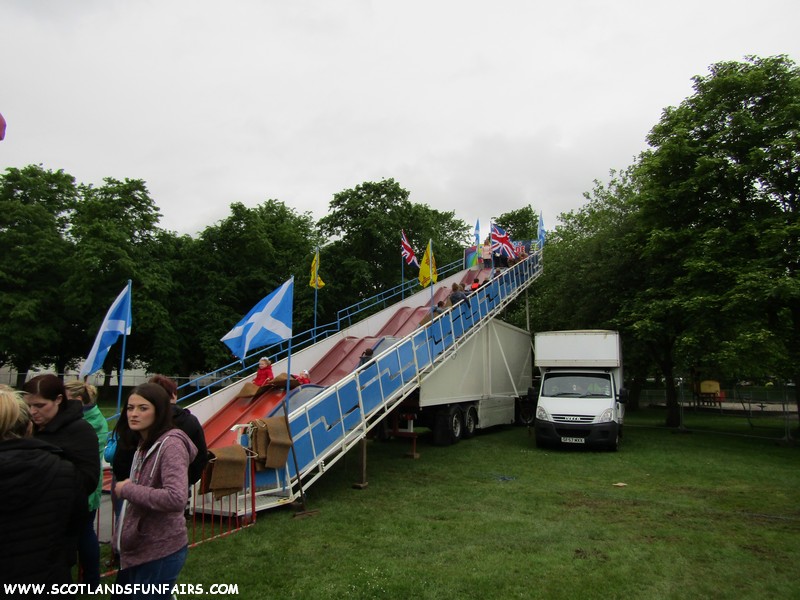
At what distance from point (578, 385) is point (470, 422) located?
332cm

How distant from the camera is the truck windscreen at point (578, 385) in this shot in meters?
14.4

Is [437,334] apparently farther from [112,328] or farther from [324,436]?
[112,328]

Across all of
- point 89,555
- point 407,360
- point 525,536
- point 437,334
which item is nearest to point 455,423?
point 437,334

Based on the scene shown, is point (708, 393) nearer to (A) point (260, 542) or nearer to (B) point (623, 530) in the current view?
(B) point (623, 530)

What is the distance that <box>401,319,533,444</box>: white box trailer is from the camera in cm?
1407

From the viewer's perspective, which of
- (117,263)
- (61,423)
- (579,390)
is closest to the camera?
(61,423)

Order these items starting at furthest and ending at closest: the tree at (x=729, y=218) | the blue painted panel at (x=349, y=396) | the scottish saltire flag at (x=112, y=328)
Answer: the tree at (x=729, y=218)
the blue painted panel at (x=349, y=396)
the scottish saltire flag at (x=112, y=328)

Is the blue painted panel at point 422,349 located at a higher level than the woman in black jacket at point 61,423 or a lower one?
higher

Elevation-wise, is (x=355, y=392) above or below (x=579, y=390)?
above

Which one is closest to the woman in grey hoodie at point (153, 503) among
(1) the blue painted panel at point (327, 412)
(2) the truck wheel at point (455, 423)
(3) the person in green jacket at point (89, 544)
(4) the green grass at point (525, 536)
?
(3) the person in green jacket at point (89, 544)

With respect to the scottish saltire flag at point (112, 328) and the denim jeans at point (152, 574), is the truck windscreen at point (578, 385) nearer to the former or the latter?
the scottish saltire flag at point (112, 328)

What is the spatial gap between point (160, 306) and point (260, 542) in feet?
83.3

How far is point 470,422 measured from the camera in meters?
15.9

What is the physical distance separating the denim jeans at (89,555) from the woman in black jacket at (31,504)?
204 centimetres
